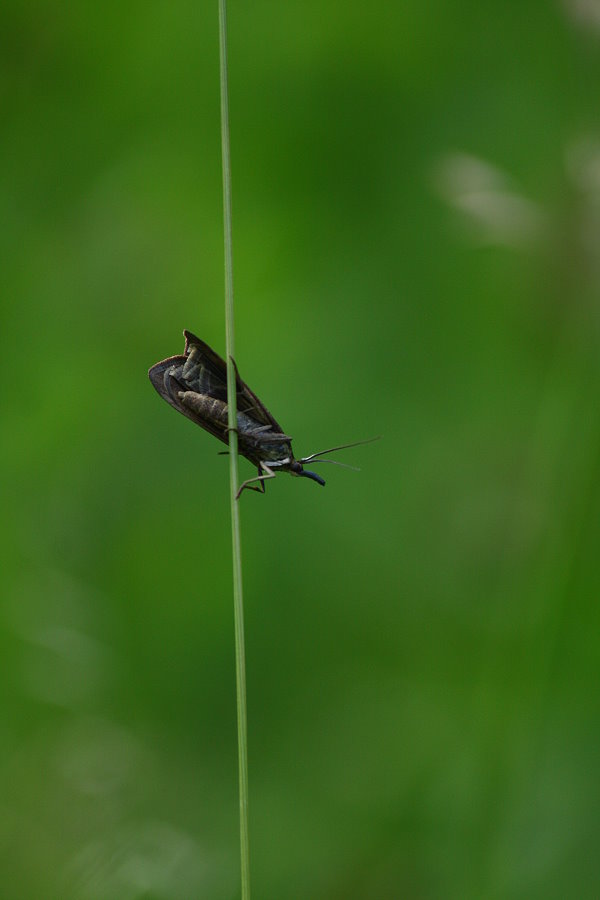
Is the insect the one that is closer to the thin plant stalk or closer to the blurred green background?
the thin plant stalk

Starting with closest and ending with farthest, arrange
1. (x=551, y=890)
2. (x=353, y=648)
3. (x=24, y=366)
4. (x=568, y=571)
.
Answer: (x=568, y=571), (x=551, y=890), (x=353, y=648), (x=24, y=366)

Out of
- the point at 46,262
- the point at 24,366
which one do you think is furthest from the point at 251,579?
the point at 46,262

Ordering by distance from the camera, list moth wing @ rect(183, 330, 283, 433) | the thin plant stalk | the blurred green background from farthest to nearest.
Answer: the blurred green background
moth wing @ rect(183, 330, 283, 433)
the thin plant stalk

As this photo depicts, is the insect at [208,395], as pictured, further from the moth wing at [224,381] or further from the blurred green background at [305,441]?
the blurred green background at [305,441]

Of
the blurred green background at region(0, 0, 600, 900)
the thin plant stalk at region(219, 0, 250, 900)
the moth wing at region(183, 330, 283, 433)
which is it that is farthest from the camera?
the blurred green background at region(0, 0, 600, 900)

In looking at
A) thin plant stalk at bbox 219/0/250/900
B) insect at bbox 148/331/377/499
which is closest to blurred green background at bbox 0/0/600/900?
insect at bbox 148/331/377/499

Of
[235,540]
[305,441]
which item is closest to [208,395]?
[235,540]

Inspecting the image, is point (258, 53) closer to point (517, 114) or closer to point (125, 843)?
point (517, 114)

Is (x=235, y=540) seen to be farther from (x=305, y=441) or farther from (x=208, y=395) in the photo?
(x=305, y=441)
